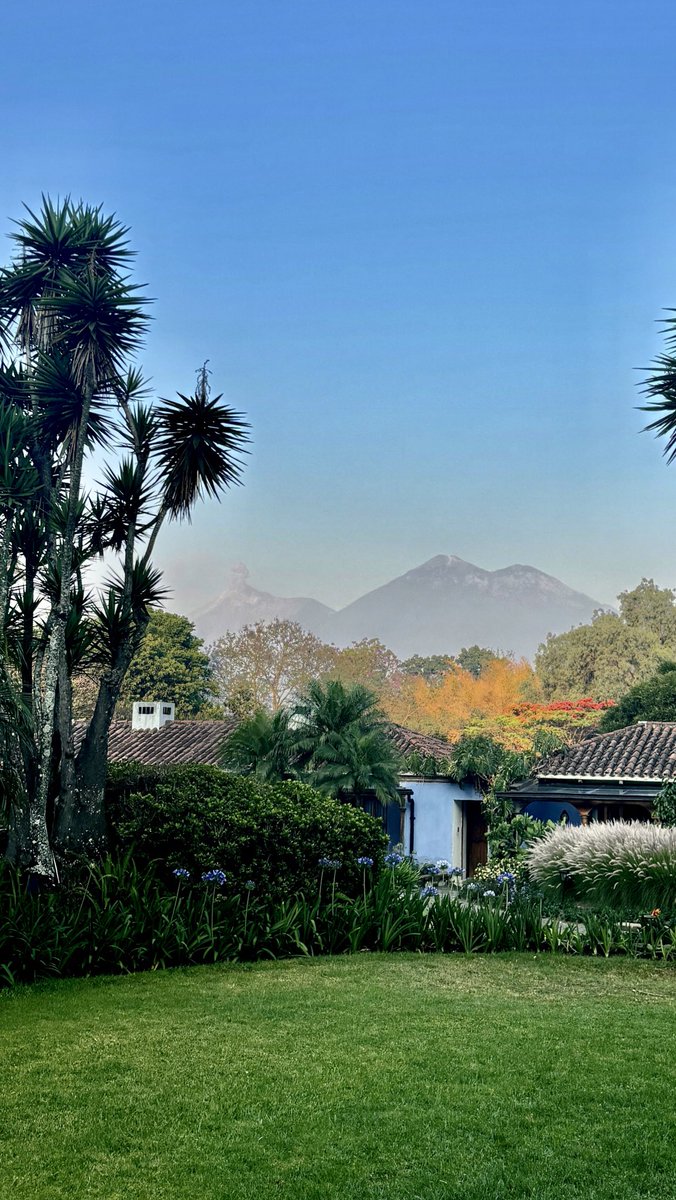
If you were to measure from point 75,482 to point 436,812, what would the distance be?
1695 centimetres

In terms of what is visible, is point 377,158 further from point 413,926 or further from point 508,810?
point 413,926

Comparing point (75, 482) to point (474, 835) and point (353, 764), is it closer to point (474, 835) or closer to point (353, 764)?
point (353, 764)

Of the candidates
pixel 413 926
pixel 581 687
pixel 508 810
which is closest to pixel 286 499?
pixel 581 687

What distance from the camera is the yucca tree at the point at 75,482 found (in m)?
13.7

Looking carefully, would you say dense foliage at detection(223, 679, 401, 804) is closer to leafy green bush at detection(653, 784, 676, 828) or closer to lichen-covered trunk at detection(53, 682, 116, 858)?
leafy green bush at detection(653, 784, 676, 828)

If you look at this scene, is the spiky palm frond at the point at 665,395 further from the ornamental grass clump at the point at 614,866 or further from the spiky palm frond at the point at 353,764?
the spiky palm frond at the point at 353,764

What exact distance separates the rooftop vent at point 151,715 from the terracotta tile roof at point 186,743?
0.24m

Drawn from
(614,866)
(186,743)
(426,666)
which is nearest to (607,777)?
(614,866)

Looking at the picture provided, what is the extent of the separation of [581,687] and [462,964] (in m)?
50.4

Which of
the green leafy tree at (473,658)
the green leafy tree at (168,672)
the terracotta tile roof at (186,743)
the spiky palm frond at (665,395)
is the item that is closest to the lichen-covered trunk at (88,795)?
the spiky palm frond at (665,395)

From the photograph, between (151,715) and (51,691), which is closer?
(51,691)

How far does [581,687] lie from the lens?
60250 mm

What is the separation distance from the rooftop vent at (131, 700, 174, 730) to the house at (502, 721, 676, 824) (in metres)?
13.5

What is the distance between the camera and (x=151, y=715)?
35.5 meters
